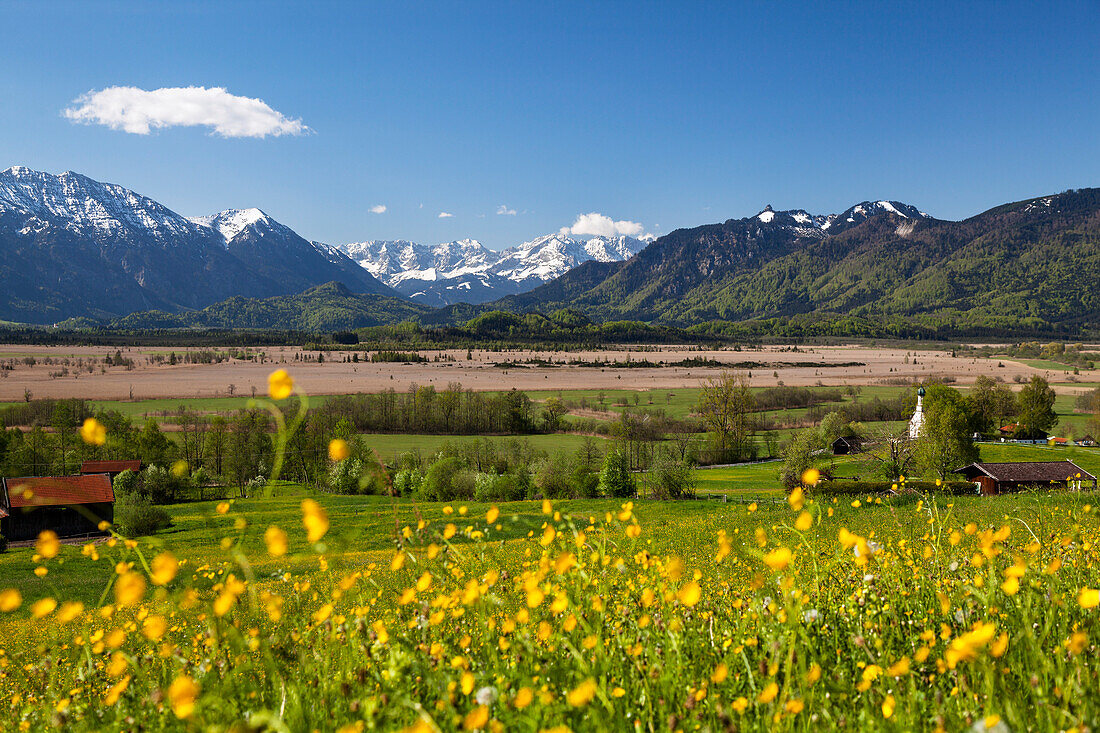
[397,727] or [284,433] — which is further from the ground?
[284,433]

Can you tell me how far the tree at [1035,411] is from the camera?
71.1 meters

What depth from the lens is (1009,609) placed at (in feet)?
11.4

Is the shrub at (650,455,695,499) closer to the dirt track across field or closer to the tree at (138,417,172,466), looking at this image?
the tree at (138,417,172,466)

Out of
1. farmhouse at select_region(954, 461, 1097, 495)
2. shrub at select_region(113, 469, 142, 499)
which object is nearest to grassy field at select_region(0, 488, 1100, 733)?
farmhouse at select_region(954, 461, 1097, 495)

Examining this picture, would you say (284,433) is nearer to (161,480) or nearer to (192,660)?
(192,660)

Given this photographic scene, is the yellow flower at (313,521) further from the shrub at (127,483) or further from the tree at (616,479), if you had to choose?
the shrub at (127,483)

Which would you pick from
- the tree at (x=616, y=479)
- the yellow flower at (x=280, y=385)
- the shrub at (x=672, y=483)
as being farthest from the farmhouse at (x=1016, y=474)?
the yellow flower at (x=280, y=385)

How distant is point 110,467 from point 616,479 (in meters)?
50.9

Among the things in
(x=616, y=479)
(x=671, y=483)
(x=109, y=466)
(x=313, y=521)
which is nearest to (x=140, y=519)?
(x=109, y=466)

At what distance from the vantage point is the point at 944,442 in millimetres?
47156

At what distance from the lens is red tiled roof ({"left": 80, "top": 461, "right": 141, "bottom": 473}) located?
5856 cm

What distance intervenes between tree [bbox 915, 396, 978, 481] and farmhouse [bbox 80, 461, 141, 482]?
7267 centimetres

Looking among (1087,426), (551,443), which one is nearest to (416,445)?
(551,443)

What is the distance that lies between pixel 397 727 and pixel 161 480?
64.4 m
